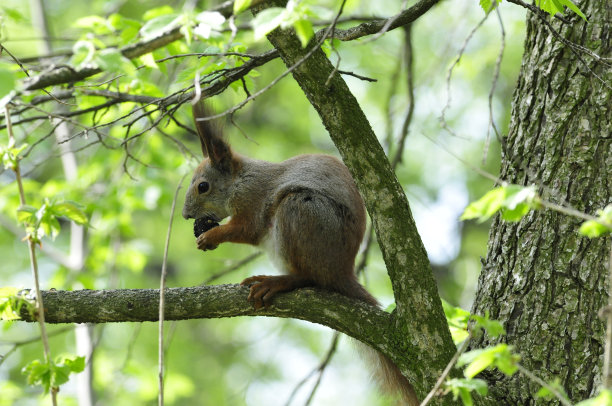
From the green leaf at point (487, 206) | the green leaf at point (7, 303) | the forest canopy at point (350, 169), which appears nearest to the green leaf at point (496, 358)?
the forest canopy at point (350, 169)

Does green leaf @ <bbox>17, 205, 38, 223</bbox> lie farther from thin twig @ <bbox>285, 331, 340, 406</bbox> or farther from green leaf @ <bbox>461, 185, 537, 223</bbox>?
thin twig @ <bbox>285, 331, 340, 406</bbox>

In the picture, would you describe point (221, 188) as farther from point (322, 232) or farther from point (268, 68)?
point (268, 68)

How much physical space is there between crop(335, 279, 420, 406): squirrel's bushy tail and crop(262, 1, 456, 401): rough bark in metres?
0.46

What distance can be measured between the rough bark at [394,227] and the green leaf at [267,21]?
63 centimetres

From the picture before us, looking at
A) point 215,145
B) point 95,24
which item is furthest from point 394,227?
point 95,24

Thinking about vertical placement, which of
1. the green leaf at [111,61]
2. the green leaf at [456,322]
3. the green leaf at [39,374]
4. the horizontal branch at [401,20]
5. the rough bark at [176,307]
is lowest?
the green leaf at [456,322]

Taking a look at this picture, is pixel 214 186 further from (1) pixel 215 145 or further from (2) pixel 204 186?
(1) pixel 215 145

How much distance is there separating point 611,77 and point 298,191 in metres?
1.70

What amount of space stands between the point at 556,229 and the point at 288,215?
1423 millimetres

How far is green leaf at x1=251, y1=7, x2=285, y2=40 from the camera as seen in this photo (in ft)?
5.66

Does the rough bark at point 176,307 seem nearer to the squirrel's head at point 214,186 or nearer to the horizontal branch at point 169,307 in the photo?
the horizontal branch at point 169,307

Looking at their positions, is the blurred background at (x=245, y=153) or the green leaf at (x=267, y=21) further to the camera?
the blurred background at (x=245, y=153)

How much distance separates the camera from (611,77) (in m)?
2.94

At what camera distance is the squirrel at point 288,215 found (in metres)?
3.38
